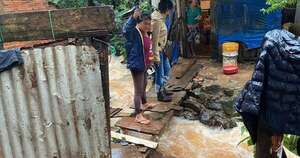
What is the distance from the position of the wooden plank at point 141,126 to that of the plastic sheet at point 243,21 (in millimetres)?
4969

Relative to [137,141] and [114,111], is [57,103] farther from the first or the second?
[114,111]

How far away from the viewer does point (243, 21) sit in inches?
401

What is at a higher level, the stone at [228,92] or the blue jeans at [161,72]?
the blue jeans at [161,72]

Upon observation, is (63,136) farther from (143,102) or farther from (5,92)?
(143,102)

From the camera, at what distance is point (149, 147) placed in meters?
5.56

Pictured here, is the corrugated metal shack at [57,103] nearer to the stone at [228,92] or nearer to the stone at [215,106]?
the stone at [215,106]

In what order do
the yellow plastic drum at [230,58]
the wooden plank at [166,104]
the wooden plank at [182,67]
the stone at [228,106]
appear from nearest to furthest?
the wooden plank at [166,104], the stone at [228,106], the wooden plank at [182,67], the yellow plastic drum at [230,58]

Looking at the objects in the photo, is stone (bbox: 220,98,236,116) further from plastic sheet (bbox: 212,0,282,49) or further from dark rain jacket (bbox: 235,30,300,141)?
dark rain jacket (bbox: 235,30,300,141)

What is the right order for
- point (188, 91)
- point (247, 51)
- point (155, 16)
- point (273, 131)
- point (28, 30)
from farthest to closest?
point (247, 51) < point (188, 91) < point (155, 16) < point (273, 131) < point (28, 30)

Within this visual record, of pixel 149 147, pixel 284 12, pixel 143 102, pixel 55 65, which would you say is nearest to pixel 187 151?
pixel 149 147

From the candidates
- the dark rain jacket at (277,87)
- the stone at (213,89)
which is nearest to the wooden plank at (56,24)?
the dark rain jacket at (277,87)

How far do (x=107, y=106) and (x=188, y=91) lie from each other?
480 cm

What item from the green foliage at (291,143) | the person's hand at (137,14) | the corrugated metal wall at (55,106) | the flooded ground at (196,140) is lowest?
the flooded ground at (196,140)

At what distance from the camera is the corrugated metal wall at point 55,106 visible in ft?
10.6
